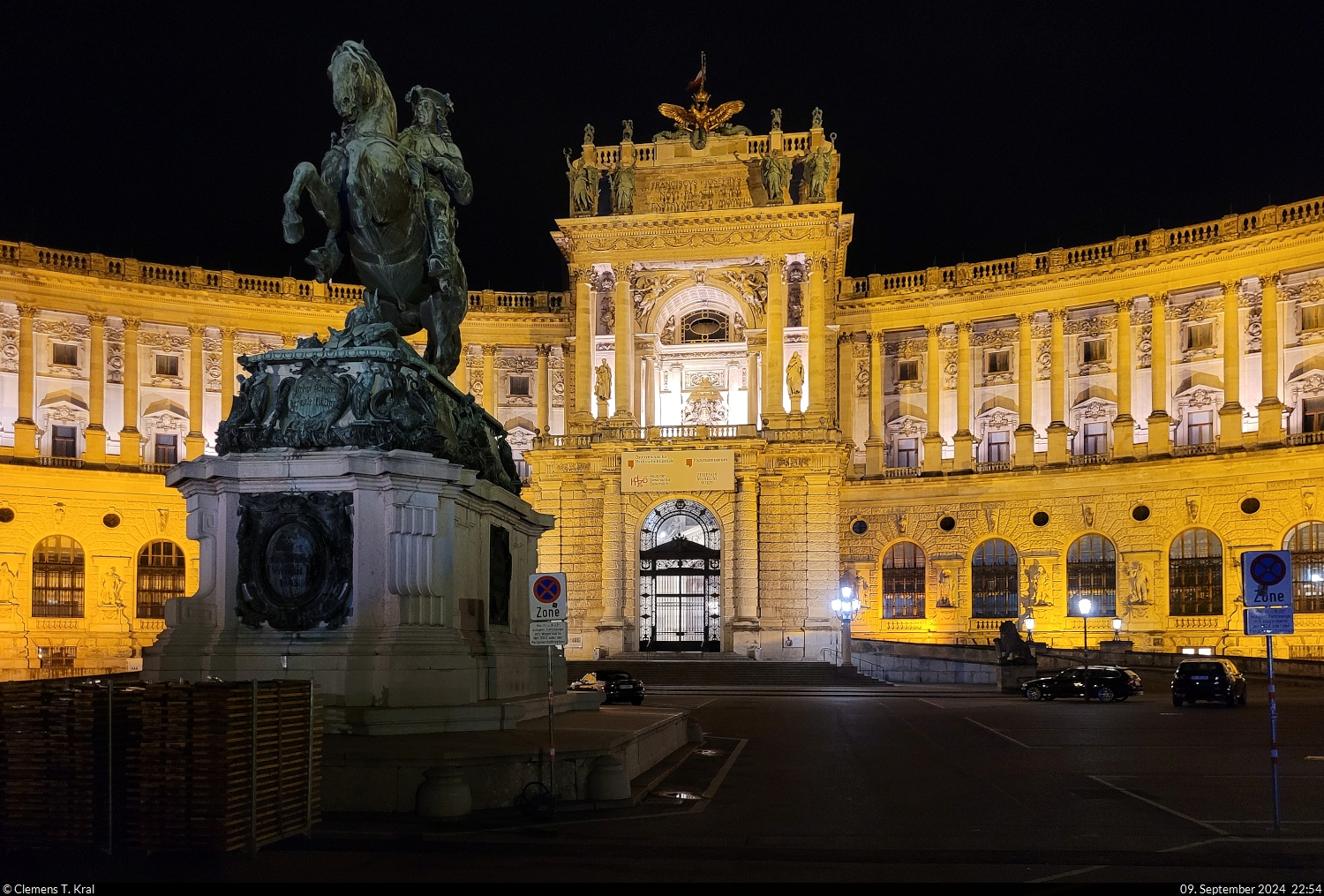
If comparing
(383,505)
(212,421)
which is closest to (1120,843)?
(383,505)

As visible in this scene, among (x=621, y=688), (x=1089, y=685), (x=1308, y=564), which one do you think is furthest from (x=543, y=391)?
(x=1308, y=564)

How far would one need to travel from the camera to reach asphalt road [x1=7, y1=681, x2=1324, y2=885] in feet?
40.2

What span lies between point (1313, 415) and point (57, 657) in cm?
5446

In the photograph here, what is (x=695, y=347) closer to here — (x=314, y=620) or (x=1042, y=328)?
(x=1042, y=328)

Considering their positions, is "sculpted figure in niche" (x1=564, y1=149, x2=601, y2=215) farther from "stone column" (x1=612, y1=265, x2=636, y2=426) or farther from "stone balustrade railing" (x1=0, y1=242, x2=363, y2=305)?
"stone balustrade railing" (x1=0, y1=242, x2=363, y2=305)

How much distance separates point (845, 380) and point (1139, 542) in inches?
643

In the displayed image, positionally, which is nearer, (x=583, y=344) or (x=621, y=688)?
(x=621, y=688)

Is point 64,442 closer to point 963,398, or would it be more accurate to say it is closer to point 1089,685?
point 963,398

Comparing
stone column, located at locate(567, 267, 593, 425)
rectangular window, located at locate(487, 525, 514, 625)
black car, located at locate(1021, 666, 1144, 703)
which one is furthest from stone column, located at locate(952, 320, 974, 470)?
rectangular window, located at locate(487, 525, 514, 625)

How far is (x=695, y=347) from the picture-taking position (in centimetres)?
6675

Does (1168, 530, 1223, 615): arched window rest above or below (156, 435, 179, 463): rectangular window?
below

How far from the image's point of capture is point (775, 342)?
62.2 meters

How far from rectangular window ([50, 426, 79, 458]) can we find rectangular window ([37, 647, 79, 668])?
9.21m

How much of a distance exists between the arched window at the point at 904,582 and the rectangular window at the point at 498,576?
4729cm
